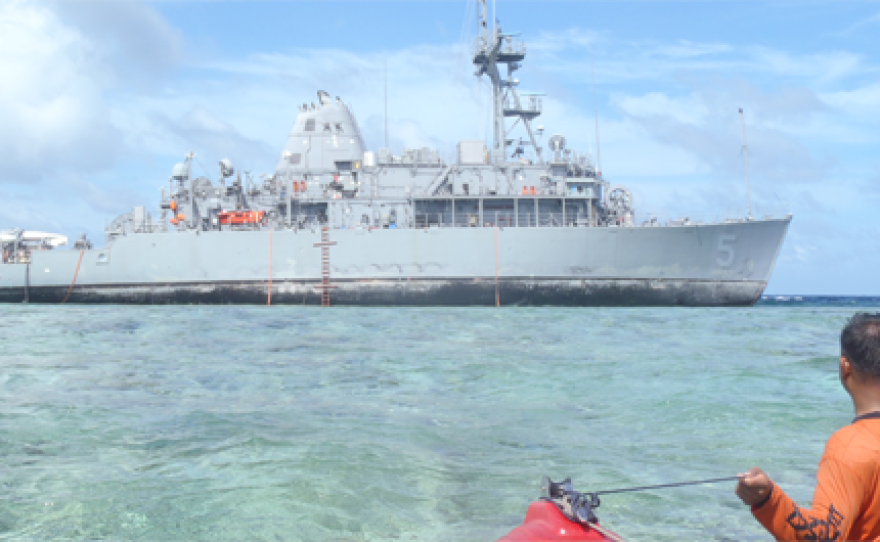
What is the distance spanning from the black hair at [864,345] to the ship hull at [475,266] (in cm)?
2635

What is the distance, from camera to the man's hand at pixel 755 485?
2.25m

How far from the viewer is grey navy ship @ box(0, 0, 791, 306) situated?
2895 centimetres

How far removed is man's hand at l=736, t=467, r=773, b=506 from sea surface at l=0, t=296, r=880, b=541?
2.70 m

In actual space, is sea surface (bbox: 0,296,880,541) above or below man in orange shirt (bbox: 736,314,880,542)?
below

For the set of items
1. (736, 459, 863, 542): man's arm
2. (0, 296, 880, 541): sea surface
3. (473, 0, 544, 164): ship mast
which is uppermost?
(473, 0, 544, 164): ship mast

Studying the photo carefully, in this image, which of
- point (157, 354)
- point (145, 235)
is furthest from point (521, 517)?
point (145, 235)

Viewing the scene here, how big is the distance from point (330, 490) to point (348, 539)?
905 mm

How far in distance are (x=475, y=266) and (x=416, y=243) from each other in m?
2.61

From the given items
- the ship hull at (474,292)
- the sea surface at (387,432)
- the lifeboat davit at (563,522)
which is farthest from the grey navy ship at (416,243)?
the lifeboat davit at (563,522)

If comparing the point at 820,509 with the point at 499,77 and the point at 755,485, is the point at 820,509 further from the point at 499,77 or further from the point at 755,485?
the point at 499,77

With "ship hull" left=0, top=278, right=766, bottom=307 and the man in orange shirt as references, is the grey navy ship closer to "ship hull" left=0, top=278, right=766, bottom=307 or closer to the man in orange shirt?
"ship hull" left=0, top=278, right=766, bottom=307

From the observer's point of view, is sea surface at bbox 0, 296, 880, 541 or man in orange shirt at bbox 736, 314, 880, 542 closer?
man in orange shirt at bbox 736, 314, 880, 542

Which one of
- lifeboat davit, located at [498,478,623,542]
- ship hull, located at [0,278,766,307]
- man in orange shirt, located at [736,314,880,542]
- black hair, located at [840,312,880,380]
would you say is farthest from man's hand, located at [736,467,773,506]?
ship hull, located at [0,278,766,307]

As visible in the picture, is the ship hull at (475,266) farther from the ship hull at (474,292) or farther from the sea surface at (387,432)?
the sea surface at (387,432)
